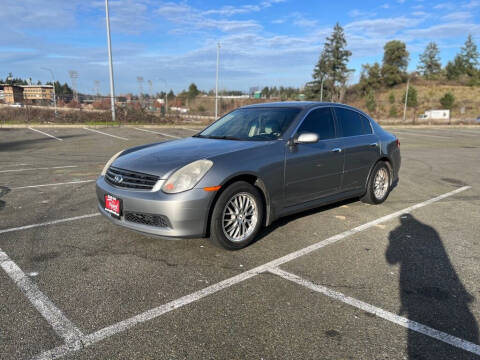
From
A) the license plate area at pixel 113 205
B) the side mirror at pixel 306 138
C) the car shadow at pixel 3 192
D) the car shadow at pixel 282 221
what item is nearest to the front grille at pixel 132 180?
the license plate area at pixel 113 205

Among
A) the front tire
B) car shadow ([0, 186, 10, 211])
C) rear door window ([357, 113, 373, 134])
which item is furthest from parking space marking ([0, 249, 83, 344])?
rear door window ([357, 113, 373, 134])

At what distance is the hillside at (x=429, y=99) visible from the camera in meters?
64.0

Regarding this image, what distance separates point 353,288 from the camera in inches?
123

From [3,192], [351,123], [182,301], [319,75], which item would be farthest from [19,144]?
[319,75]

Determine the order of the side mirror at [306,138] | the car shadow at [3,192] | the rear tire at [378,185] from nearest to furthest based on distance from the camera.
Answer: the side mirror at [306,138]
the car shadow at [3,192]
the rear tire at [378,185]

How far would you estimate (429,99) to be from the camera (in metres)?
71.4

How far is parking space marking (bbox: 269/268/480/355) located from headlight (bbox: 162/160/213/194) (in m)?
1.13

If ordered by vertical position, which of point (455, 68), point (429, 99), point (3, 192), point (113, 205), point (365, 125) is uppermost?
point (455, 68)

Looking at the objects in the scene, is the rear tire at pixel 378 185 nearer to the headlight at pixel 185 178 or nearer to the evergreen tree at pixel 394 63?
the headlight at pixel 185 178

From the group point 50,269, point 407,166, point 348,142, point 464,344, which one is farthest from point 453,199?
point 50,269

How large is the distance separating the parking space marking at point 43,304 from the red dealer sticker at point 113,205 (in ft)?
3.14

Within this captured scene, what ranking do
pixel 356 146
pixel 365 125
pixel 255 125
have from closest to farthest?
1. pixel 255 125
2. pixel 356 146
3. pixel 365 125

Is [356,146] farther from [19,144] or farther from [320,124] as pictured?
[19,144]

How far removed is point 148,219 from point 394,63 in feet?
304
